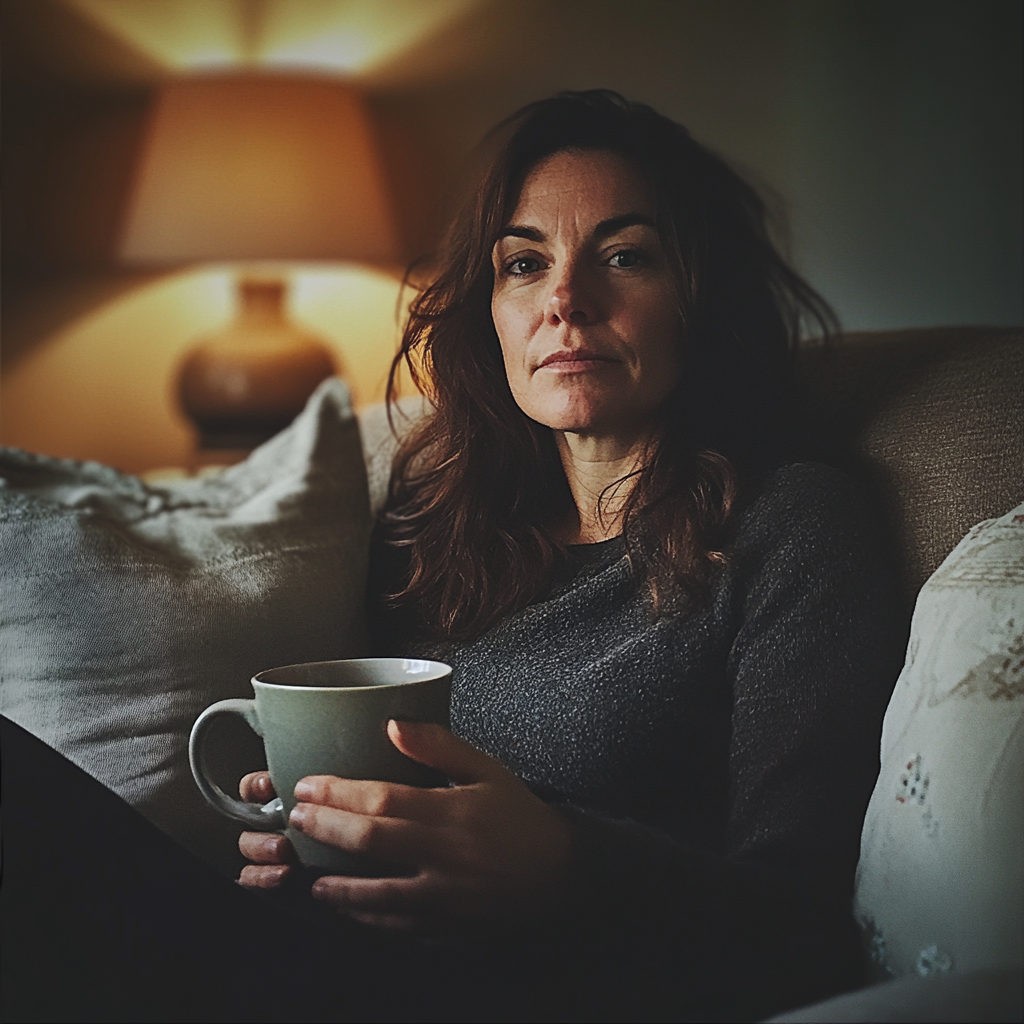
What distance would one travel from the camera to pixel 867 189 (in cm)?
201

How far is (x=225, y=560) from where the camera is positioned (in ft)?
2.66

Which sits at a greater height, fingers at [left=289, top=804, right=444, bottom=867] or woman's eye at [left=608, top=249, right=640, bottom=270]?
woman's eye at [left=608, top=249, right=640, bottom=270]

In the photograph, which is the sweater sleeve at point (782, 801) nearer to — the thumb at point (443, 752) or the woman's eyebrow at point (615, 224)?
Result: the thumb at point (443, 752)

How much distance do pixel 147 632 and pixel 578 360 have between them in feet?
1.22

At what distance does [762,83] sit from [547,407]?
1.54 meters

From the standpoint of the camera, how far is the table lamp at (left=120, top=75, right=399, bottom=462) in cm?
205

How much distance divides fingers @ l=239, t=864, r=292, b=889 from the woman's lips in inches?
16.6

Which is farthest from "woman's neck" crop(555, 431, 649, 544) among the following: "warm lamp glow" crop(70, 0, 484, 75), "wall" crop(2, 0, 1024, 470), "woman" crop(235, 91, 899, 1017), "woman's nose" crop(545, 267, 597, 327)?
"warm lamp glow" crop(70, 0, 484, 75)

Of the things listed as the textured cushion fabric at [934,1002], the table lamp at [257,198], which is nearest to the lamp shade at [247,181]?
the table lamp at [257,198]

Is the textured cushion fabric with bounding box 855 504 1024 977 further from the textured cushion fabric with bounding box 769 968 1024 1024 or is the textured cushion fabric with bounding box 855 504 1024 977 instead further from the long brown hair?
the long brown hair

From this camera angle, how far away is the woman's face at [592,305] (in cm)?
86

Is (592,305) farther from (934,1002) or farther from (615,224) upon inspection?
(934,1002)

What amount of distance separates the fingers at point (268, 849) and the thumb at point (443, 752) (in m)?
0.11

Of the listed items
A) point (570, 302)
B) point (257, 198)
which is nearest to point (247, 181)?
point (257, 198)
